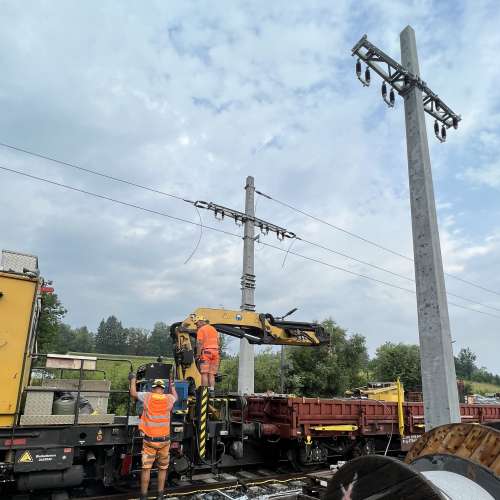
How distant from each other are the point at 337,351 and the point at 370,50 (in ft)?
90.9

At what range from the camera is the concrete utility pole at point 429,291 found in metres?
6.19

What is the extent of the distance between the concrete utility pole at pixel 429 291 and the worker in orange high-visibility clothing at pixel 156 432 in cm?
408

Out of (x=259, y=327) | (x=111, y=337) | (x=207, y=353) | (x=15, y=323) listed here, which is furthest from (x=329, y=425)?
(x=111, y=337)

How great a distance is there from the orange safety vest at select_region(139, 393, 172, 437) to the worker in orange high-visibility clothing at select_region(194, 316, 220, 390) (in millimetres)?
1594

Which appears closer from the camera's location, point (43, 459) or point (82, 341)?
point (43, 459)

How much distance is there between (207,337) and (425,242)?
15.0ft

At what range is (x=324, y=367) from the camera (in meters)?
30.4

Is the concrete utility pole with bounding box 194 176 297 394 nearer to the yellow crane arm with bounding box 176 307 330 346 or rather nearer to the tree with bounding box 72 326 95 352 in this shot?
the yellow crane arm with bounding box 176 307 330 346

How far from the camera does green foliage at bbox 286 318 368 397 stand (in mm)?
30422

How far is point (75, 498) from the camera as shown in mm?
7289

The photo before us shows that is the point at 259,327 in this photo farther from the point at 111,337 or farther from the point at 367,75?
the point at 111,337

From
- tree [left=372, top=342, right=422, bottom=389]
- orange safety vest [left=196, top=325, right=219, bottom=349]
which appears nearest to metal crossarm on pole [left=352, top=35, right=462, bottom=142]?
orange safety vest [left=196, top=325, right=219, bottom=349]

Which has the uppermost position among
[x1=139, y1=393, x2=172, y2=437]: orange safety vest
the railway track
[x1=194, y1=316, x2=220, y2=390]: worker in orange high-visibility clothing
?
[x1=194, y1=316, x2=220, y2=390]: worker in orange high-visibility clothing

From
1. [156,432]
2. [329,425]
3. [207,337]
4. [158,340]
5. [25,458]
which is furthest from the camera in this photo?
[158,340]
